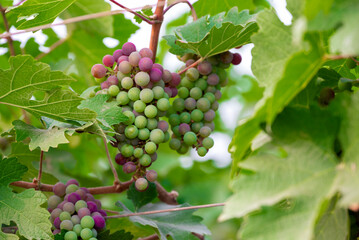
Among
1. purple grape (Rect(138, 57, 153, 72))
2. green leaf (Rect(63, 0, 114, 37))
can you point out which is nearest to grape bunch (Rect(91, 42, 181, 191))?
purple grape (Rect(138, 57, 153, 72))

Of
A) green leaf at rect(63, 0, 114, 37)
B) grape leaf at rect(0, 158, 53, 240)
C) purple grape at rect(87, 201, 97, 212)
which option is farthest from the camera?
green leaf at rect(63, 0, 114, 37)

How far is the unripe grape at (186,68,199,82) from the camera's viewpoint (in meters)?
1.09

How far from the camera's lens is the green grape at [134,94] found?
994 millimetres

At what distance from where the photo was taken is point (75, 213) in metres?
0.98

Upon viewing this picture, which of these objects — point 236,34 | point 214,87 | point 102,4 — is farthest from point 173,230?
point 102,4

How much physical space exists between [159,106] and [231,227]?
5.40ft

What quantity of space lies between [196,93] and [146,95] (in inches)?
5.9

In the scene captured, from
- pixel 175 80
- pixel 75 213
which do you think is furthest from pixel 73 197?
pixel 175 80

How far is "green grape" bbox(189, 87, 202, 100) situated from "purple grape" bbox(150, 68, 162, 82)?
12 centimetres

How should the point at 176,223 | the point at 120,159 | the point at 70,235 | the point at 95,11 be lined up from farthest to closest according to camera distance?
1. the point at 95,11
2. the point at 176,223
3. the point at 120,159
4. the point at 70,235

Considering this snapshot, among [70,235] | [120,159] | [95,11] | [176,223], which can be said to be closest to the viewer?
[70,235]

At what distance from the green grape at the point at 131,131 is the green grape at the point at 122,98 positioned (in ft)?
0.18

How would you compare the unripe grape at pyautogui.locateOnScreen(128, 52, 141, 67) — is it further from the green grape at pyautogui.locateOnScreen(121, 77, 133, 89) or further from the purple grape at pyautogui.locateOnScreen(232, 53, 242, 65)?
the purple grape at pyautogui.locateOnScreen(232, 53, 242, 65)

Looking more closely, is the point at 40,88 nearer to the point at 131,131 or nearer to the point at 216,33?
the point at 131,131
